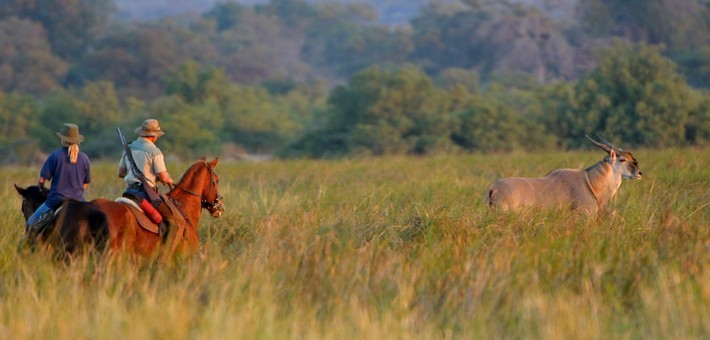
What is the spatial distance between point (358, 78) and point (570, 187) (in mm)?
19068

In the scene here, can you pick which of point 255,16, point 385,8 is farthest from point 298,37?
point 385,8

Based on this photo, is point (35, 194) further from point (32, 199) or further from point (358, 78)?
point (358, 78)

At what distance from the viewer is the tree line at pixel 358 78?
26.3 meters

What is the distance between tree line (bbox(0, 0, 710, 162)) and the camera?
26281 mm

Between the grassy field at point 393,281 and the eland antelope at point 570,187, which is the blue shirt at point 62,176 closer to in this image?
the grassy field at point 393,281

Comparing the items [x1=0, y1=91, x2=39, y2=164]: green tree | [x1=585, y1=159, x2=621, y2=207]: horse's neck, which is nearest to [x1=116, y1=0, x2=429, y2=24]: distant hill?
[x1=0, y1=91, x2=39, y2=164]: green tree

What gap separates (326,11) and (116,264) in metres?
63.4

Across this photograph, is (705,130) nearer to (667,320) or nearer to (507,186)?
(507,186)

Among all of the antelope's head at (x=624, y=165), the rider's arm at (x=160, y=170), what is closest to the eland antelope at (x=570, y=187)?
the antelope's head at (x=624, y=165)

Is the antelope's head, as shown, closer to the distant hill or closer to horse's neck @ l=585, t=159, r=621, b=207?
horse's neck @ l=585, t=159, r=621, b=207

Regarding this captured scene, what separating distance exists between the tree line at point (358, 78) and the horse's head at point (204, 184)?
15.1 metres

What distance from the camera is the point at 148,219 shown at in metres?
7.74

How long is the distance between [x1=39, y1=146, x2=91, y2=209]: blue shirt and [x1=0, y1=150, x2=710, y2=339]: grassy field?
1.50ft

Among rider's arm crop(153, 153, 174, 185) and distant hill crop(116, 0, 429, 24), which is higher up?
rider's arm crop(153, 153, 174, 185)
